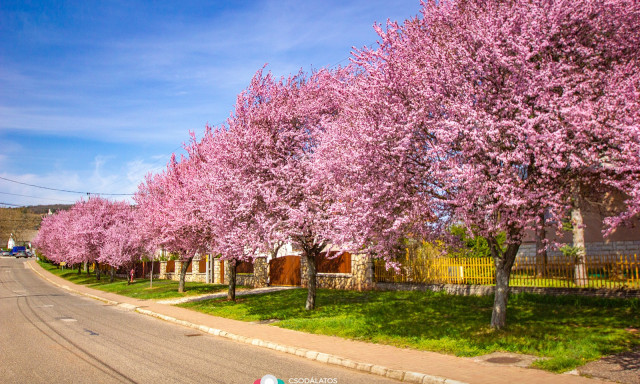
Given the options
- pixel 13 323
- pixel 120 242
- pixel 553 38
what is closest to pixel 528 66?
pixel 553 38

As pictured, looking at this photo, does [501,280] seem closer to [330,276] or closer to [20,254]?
[330,276]

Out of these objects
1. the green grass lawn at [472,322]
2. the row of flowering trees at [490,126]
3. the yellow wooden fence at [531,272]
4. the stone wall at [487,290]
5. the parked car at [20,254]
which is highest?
the row of flowering trees at [490,126]

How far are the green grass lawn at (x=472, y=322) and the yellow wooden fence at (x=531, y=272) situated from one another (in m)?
0.63

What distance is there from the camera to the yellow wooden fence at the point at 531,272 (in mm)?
14562

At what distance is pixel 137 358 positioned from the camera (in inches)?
428

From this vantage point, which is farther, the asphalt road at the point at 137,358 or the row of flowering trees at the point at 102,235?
the row of flowering trees at the point at 102,235

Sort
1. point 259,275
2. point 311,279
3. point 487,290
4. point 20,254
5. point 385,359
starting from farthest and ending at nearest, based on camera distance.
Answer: point 20,254 < point 259,275 < point 311,279 < point 487,290 < point 385,359

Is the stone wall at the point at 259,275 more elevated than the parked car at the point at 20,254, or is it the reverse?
the stone wall at the point at 259,275

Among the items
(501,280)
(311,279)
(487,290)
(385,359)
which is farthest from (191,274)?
(385,359)

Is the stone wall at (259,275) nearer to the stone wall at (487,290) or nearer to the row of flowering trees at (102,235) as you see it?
the row of flowering trees at (102,235)

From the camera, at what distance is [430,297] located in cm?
1952

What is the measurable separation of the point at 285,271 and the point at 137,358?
68.3 feet

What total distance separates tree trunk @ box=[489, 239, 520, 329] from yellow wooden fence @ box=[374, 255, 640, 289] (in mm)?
2489

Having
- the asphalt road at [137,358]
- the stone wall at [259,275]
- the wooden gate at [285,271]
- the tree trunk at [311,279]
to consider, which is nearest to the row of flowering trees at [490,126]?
the asphalt road at [137,358]
